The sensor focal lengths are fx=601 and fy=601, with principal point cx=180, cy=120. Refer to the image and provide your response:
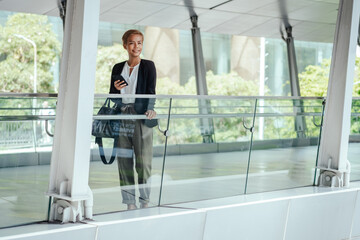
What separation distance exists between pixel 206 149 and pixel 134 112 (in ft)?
3.66

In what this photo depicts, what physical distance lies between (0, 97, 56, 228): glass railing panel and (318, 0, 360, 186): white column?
137 inches

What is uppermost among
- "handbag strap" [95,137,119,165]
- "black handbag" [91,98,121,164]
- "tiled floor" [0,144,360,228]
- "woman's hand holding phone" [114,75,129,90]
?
"woman's hand holding phone" [114,75,129,90]

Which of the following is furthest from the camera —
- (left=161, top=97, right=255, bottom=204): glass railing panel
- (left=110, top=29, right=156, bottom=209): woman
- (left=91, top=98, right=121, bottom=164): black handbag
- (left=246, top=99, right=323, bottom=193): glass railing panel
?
(left=246, top=99, right=323, bottom=193): glass railing panel

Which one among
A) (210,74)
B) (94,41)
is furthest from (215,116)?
(210,74)

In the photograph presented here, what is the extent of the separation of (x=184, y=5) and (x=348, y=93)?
469 cm

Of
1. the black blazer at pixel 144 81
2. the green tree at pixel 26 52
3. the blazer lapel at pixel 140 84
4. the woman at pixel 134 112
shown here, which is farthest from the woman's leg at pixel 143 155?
the green tree at pixel 26 52

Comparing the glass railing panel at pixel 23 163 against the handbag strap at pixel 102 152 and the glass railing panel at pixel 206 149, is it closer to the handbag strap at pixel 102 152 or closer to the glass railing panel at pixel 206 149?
the handbag strap at pixel 102 152

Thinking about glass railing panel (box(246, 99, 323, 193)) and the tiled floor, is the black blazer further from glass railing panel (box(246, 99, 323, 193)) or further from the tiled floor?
glass railing panel (box(246, 99, 323, 193))

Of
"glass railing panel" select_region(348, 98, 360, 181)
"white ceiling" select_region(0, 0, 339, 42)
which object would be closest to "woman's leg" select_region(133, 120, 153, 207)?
"glass railing panel" select_region(348, 98, 360, 181)

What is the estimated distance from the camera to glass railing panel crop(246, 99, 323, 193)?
6129 mm

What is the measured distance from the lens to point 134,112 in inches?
192

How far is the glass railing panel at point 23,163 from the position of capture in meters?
4.30

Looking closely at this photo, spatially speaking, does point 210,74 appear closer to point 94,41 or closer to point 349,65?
point 349,65

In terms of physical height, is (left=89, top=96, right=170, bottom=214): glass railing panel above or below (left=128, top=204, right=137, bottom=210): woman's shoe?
above
